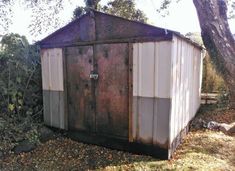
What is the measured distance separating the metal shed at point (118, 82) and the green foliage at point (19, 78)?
2.14 feet

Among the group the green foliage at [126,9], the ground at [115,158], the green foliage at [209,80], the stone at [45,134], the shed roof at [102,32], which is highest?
the green foliage at [126,9]

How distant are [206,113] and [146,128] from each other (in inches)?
156

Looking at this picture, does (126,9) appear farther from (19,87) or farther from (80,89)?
(80,89)

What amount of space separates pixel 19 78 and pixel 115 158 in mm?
3157

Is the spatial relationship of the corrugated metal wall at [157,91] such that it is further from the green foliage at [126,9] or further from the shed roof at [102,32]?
the green foliage at [126,9]

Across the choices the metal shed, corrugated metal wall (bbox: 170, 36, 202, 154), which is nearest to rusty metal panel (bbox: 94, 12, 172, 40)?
the metal shed

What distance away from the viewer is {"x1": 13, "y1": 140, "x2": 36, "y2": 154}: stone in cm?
462

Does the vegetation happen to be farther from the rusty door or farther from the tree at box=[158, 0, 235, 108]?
the tree at box=[158, 0, 235, 108]

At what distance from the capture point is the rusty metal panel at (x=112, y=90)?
4.32 metres

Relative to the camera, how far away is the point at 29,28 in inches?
335

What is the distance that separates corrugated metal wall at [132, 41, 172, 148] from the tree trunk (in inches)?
103

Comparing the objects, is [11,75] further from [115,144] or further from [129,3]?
[129,3]

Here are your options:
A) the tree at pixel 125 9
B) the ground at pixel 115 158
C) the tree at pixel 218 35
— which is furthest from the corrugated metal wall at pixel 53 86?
the tree at pixel 125 9

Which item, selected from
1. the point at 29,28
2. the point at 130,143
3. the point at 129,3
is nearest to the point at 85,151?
the point at 130,143
